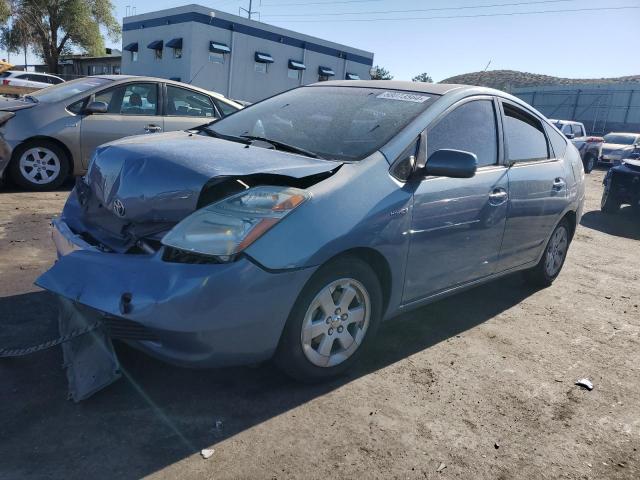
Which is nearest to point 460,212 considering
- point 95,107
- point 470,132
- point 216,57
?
point 470,132

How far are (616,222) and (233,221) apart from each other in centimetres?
952

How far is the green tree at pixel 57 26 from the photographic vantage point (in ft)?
135

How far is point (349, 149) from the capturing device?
3234 mm

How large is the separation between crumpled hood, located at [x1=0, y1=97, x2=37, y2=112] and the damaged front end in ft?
15.5

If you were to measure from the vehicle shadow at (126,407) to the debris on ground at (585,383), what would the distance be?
104 centimetres

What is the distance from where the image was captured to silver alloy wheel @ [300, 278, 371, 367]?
2.84 meters

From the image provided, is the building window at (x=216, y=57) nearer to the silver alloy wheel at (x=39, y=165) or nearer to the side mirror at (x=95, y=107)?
the side mirror at (x=95, y=107)

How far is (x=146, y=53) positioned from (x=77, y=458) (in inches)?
1308

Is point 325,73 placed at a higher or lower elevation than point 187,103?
higher

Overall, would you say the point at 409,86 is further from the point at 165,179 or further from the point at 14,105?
the point at 14,105

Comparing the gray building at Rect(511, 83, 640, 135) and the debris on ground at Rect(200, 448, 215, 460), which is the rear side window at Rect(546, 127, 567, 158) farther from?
the gray building at Rect(511, 83, 640, 135)

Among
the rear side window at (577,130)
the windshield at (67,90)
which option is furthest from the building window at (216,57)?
the windshield at (67,90)

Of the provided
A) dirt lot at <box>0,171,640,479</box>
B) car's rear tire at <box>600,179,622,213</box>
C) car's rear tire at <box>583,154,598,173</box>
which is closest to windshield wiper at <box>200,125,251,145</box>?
dirt lot at <box>0,171,640,479</box>

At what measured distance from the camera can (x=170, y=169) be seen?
2.78 metres
